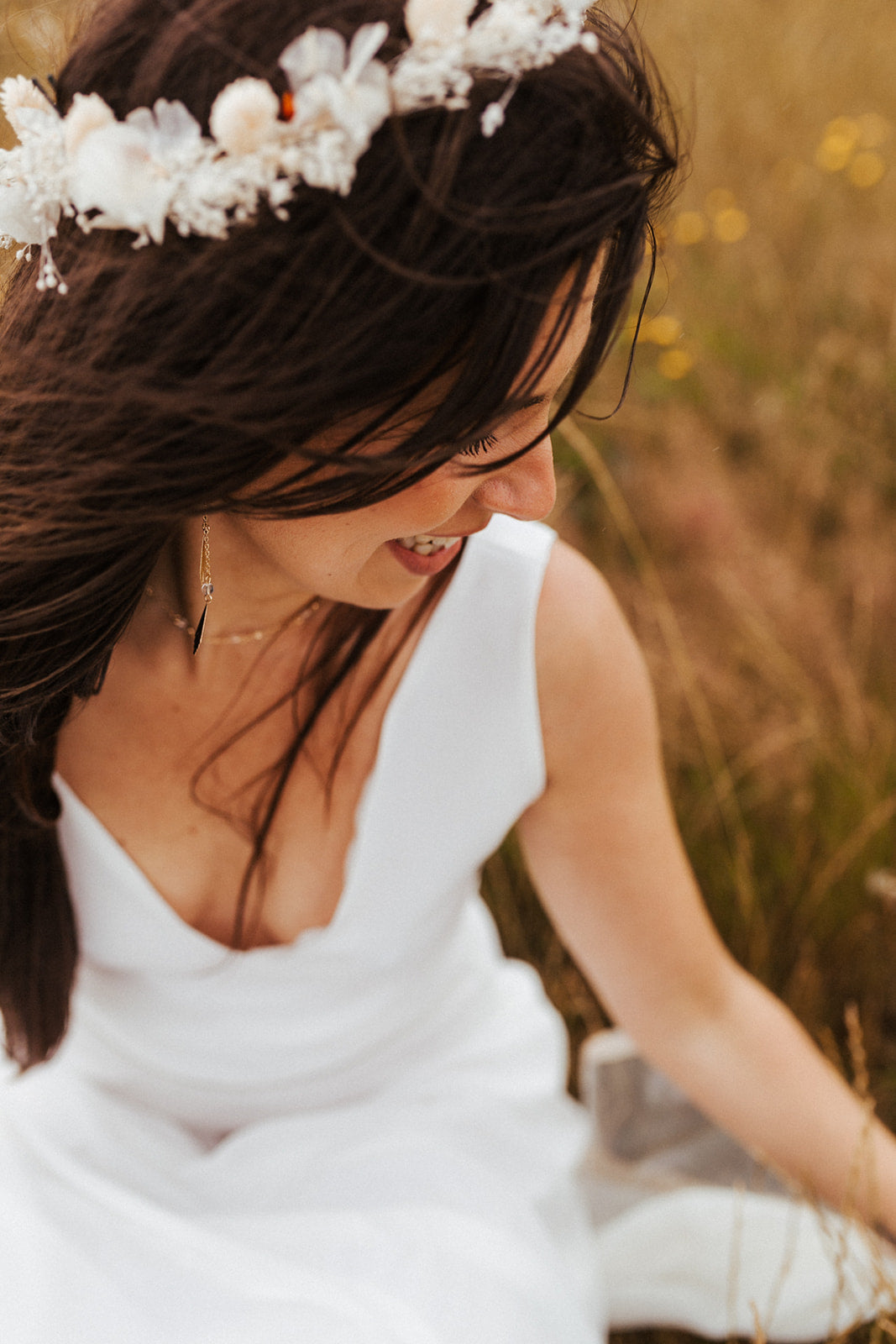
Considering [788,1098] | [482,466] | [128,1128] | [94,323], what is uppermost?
[94,323]

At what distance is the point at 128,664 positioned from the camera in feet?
4.33

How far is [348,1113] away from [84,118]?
1.18 meters

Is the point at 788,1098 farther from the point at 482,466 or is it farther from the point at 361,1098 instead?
the point at 482,466

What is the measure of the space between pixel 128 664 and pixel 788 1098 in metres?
0.95

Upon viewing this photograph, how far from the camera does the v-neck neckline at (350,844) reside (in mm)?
1301

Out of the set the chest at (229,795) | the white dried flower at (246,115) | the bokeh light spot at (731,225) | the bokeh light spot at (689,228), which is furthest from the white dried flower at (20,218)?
the bokeh light spot at (731,225)

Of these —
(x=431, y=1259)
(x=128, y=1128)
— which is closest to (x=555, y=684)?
(x=431, y=1259)

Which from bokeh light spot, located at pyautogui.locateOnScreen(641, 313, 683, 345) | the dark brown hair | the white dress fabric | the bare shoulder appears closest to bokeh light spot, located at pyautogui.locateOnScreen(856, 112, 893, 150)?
bokeh light spot, located at pyautogui.locateOnScreen(641, 313, 683, 345)

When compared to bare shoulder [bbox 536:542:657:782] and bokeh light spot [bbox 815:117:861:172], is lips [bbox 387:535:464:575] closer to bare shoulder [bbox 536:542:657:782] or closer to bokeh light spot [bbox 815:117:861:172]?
bare shoulder [bbox 536:542:657:782]

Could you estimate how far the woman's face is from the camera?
936mm

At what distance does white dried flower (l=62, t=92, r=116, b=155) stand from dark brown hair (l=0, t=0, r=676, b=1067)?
0.08ft

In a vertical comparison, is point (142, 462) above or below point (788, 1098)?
above

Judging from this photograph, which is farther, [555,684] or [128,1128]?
[128,1128]

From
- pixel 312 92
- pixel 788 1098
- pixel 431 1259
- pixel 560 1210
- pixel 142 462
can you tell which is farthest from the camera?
pixel 560 1210
